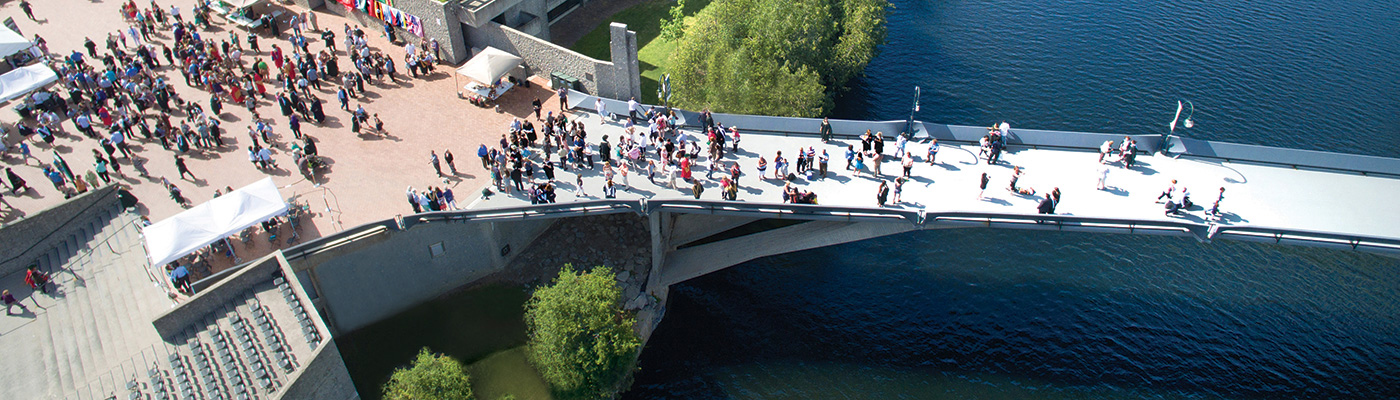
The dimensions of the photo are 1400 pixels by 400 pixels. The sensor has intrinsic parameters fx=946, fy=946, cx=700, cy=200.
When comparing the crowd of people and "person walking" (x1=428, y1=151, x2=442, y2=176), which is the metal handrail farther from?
"person walking" (x1=428, y1=151, x2=442, y2=176)

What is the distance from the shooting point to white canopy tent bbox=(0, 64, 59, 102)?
48812 mm

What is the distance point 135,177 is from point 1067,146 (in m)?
45.0

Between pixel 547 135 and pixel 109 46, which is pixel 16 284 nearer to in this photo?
pixel 109 46

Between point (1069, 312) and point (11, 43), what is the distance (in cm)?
5884

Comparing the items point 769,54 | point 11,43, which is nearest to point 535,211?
point 769,54

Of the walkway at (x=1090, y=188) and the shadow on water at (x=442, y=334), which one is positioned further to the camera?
the shadow on water at (x=442, y=334)

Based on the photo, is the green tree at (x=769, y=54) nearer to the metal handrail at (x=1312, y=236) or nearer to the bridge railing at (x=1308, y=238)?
the bridge railing at (x=1308, y=238)

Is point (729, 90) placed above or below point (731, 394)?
above

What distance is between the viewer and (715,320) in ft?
159

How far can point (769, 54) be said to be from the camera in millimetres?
54531

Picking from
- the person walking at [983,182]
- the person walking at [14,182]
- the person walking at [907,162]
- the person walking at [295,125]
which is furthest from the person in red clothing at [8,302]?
the person walking at [983,182]

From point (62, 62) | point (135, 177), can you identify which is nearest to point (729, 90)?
point (135, 177)

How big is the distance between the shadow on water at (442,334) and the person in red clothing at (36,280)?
40.2ft

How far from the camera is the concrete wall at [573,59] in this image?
4838 cm
